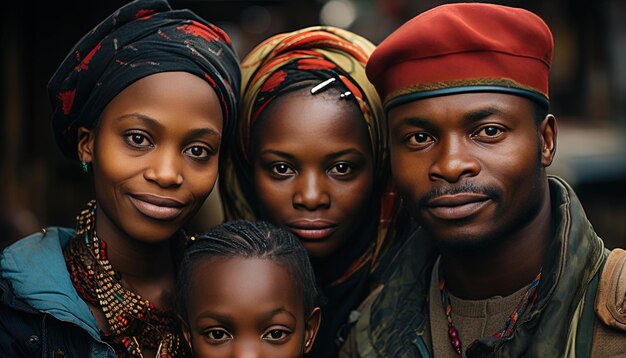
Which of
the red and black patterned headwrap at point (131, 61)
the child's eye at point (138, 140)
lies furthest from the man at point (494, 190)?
the child's eye at point (138, 140)

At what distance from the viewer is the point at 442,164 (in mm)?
2795

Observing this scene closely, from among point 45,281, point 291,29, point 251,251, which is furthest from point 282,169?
point 291,29

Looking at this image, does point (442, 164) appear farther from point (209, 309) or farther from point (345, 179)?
point (209, 309)

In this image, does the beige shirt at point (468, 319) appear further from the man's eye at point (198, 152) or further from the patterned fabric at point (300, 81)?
the man's eye at point (198, 152)

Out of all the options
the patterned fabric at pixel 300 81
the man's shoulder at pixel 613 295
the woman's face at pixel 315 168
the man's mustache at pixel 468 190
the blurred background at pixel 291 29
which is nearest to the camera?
the man's shoulder at pixel 613 295

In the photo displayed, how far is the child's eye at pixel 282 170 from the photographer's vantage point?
3270 mm

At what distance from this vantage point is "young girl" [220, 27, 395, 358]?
3230 millimetres

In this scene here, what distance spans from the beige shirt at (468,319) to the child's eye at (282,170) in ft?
2.33

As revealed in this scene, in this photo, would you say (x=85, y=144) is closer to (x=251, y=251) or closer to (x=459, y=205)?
(x=251, y=251)

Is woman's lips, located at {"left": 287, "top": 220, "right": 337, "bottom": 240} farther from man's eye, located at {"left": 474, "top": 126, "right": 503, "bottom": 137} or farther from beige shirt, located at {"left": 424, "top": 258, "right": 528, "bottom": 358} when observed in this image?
man's eye, located at {"left": 474, "top": 126, "right": 503, "bottom": 137}

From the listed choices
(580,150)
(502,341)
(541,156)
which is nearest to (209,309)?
(502,341)

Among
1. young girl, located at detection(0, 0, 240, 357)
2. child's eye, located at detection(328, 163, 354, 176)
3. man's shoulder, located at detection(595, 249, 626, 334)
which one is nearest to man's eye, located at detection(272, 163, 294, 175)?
child's eye, located at detection(328, 163, 354, 176)

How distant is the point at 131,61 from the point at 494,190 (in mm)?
1284

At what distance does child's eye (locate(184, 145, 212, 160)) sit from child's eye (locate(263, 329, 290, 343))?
643 mm
